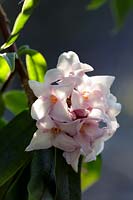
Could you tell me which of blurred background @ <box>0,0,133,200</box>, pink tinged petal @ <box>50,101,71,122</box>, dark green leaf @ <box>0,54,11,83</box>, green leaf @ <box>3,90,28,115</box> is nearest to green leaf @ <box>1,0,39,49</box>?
dark green leaf @ <box>0,54,11,83</box>

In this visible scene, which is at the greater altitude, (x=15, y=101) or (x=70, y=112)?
(x=70, y=112)

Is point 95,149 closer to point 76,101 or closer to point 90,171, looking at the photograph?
point 76,101

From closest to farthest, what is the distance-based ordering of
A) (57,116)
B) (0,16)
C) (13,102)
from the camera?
1. (57,116)
2. (0,16)
3. (13,102)

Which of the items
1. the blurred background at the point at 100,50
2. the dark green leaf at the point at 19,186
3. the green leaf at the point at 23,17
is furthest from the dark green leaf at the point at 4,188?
the blurred background at the point at 100,50

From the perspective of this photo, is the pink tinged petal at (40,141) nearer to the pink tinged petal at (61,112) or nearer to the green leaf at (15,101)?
the pink tinged petal at (61,112)

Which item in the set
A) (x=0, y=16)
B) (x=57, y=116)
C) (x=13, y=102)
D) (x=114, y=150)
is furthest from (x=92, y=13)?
(x=57, y=116)

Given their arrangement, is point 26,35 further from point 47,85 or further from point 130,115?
point 47,85

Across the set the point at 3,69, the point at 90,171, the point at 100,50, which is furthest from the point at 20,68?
the point at 100,50
